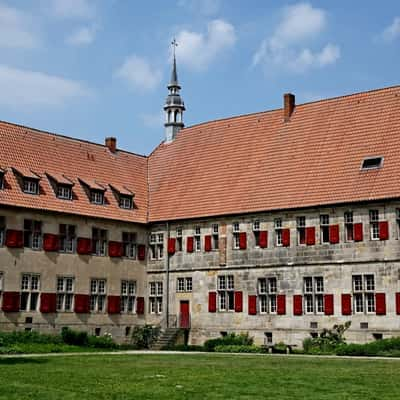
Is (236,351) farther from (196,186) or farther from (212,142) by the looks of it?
(212,142)

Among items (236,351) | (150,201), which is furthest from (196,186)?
(236,351)

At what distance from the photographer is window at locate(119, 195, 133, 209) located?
126ft

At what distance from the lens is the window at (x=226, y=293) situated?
35.4m

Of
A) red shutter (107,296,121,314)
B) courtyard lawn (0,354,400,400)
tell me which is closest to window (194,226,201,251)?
red shutter (107,296,121,314)

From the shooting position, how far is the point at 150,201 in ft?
132

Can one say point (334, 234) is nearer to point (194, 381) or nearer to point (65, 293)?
point (65, 293)

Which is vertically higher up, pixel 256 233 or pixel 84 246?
pixel 256 233

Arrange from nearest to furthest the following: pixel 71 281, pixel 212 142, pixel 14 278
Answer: pixel 14 278 → pixel 71 281 → pixel 212 142

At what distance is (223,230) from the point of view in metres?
36.0

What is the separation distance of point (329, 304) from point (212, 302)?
6364mm

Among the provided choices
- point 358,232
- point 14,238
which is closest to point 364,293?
point 358,232

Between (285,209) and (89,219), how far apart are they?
9.66 metres

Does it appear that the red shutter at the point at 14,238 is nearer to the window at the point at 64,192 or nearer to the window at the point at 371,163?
the window at the point at 64,192

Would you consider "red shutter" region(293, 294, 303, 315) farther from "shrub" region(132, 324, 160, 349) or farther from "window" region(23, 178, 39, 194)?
"window" region(23, 178, 39, 194)
